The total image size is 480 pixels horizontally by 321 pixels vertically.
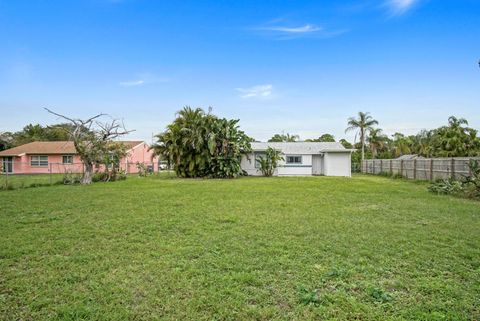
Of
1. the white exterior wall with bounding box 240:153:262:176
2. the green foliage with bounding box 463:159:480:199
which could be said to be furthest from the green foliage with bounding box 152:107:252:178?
the green foliage with bounding box 463:159:480:199

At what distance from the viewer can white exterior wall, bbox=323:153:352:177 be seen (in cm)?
2302

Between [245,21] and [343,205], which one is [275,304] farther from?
[245,21]

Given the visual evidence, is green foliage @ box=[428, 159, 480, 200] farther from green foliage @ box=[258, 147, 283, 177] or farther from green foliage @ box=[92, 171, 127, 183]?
green foliage @ box=[92, 171, 127, 183]

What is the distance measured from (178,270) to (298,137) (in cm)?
4227

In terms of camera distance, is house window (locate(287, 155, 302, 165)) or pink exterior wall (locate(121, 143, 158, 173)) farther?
pink exterior wall (locate(121, 143, 158, 173))

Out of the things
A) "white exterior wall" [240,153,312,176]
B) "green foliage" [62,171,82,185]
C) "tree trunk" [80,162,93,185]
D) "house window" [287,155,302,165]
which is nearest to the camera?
"green foliage" [62,171,82,185]

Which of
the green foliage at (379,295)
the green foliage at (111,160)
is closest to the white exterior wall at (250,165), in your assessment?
the green foliage at (111,160)

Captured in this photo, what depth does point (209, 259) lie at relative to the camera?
392 centimetres

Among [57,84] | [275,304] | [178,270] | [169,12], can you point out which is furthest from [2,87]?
[275,304]

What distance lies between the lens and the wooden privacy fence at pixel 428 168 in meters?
13.4

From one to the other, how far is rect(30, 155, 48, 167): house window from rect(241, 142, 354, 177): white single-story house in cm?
1991

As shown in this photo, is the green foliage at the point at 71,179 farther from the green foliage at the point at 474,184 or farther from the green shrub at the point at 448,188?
the green foliage at the point at 474,184

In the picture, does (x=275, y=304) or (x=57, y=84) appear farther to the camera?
(x=57, y=84)

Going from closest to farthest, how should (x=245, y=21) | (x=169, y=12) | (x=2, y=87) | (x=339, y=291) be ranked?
(x=339, y=291) < (x=169, y=12) < (x=245, y=21) < (x=2, y=87)
